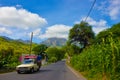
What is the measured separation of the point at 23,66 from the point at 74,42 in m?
42.6

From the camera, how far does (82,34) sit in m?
76.9

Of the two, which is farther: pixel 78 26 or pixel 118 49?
pixel 78 26

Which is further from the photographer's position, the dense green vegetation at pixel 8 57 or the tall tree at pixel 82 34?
the tall tree at pixel 82 34

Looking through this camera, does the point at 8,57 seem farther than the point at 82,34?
No

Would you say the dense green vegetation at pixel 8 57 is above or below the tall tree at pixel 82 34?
below

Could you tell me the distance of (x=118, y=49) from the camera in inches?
735

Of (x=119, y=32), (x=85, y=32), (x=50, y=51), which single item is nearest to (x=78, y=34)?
(x=85, y=32)

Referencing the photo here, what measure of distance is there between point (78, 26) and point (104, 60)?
5636cm

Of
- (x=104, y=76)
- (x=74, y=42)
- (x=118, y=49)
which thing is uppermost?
(x=74, y=42)

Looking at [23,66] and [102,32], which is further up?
[102,32]

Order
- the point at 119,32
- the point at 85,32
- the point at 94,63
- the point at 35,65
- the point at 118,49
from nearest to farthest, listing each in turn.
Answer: the point at 118,49, the point at 94,63, the point at 35,65, the point at 119,32, the point at 85,32

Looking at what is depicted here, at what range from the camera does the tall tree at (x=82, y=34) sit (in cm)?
7656

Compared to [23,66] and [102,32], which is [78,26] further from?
[23,66]

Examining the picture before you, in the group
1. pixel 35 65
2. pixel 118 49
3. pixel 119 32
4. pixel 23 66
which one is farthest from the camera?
pixel 119 32
